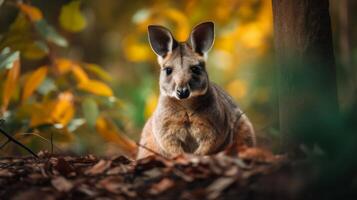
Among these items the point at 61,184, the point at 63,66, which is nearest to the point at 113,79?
the point at 63,66

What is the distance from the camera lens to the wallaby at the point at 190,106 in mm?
6992

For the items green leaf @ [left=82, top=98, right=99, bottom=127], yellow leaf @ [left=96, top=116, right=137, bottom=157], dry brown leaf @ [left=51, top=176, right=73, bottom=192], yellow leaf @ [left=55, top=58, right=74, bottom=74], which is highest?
yellow leaf @ [left=55, top=58, right=74, bottom=74]

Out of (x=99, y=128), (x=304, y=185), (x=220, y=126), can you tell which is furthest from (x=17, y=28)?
(x=304, y=185)

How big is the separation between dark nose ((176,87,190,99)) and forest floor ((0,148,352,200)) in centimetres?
114

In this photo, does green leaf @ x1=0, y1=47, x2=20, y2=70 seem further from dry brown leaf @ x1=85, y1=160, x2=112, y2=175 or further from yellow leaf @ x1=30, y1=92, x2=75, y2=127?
dry brown leaf @ x1=85, y1=160, x2=112, y2=175

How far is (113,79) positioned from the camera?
35.7ft

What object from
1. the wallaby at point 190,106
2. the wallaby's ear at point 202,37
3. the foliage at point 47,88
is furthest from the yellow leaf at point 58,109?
the wallaby's ear at point 202,37

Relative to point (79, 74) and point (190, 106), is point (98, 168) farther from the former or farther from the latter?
point (79, 74)

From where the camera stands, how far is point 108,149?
474 inches

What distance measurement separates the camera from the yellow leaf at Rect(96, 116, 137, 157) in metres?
9.07

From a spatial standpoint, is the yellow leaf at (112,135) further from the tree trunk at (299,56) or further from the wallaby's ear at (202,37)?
the tree trunk at (299,56)

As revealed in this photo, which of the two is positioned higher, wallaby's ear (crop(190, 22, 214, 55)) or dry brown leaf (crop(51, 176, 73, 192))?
wallaby's ear (crop(190, 22, 214, 55))

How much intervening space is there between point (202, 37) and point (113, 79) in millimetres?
3770

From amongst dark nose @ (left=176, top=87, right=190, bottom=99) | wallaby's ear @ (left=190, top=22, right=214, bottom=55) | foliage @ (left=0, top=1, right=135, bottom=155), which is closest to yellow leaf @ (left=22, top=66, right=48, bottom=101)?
foliage @ (left=0, top=1, right=135, bottom=155)
